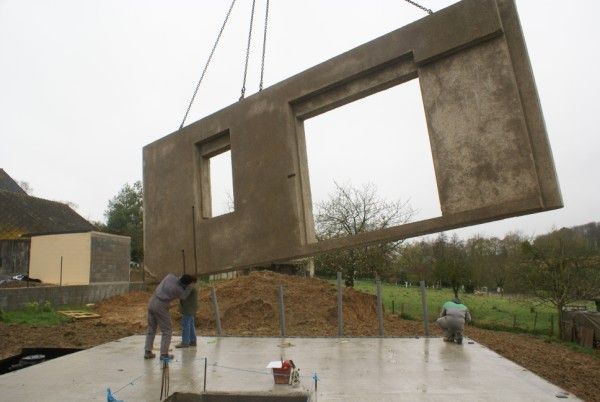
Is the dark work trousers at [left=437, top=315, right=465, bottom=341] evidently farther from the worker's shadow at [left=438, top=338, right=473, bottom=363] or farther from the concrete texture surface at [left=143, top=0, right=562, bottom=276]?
the concrete texture surface at [left=143, top=0, right=562, bottom=276]

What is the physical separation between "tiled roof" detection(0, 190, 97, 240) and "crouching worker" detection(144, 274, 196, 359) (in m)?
16.4

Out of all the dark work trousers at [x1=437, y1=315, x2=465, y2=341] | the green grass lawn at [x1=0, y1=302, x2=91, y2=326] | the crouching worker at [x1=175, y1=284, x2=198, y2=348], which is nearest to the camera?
the crouching worker at [x1=175, y1=284, x2=198, y2=348]

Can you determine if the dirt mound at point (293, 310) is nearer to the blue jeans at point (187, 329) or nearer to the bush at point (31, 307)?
the bush at point (31, 307)

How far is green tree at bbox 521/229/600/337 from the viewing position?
19.4m

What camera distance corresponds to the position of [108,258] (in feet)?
64.4

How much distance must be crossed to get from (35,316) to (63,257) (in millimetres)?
4710

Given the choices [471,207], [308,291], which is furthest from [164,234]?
[308,291]

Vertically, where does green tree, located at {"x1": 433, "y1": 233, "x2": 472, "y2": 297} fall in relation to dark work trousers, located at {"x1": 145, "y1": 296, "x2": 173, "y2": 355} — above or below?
above

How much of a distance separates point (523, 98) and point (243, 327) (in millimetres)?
13049

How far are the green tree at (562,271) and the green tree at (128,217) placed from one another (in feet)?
87.1

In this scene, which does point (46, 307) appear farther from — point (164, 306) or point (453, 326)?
point (453, 326)

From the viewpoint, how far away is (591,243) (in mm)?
21672

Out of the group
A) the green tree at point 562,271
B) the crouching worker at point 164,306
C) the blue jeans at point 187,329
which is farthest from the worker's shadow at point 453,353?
the green tree at point 562,271

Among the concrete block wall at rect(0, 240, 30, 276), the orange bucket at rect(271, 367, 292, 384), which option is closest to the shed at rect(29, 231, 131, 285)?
the concrete block wall at rect(0, 240, 30, 276)
